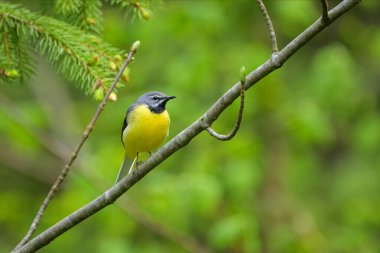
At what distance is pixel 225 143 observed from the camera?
798cm

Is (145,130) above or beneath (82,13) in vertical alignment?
beneath

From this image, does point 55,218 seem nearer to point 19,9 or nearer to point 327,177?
point 327,177

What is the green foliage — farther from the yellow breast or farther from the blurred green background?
the blurred green background

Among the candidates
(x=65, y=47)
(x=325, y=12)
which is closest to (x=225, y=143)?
(x=65, y=47)

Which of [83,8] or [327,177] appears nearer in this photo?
[83,8]

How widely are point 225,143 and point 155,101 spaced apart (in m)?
3.10

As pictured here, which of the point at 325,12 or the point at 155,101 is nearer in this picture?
the point at 325,12

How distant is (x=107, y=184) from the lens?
7082 mm

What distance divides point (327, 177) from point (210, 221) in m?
2.49

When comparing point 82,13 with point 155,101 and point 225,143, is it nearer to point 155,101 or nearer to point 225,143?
point 155,101

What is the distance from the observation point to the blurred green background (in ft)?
23.2

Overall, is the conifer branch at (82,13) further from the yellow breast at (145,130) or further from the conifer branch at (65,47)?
the yellow breast at (145,130)

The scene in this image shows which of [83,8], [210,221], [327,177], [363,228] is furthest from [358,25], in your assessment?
[83,8]

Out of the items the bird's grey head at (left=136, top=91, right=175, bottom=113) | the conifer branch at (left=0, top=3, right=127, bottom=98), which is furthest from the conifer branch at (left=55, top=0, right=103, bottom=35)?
the bird's grey head at (left=136, top=91, right=175, bottom=113)
